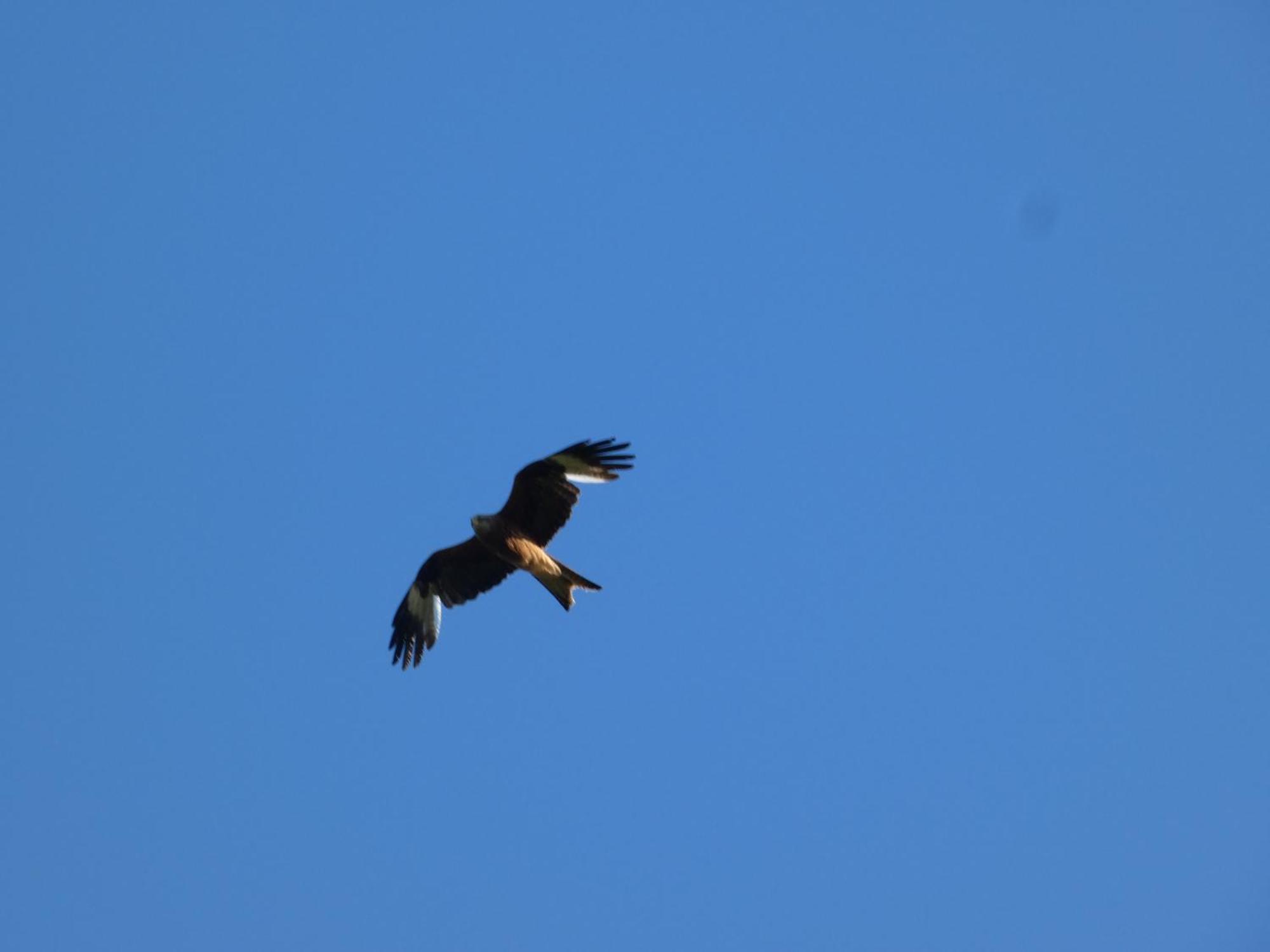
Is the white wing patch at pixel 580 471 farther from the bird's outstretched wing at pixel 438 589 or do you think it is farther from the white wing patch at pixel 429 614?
the white wing patch at pixel 429 614

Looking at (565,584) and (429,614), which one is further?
(429,614)

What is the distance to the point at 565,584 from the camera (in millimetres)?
10938

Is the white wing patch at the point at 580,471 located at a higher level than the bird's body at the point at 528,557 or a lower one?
higher

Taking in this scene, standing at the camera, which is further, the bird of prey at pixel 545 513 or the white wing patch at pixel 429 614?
the white wing patch at pixel 429 614

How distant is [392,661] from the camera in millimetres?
12445

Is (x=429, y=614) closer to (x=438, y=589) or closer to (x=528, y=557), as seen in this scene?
(x=438, y=589)

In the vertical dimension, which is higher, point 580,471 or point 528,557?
point 580,471

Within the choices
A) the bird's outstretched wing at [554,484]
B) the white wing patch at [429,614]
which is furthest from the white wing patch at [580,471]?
the white wing patch at [429,614]

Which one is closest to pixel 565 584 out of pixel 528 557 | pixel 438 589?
pixel 528 557

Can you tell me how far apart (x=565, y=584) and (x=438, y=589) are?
6.09ft

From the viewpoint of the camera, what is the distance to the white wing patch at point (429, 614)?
485 inches

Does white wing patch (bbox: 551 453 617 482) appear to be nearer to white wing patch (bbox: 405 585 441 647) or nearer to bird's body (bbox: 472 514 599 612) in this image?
bird's body (bbox: 472 514 599 612)

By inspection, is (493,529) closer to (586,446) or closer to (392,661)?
(586,446)

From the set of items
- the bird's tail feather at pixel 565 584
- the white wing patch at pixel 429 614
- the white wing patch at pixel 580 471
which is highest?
the white wing patch at pixel 580 471
